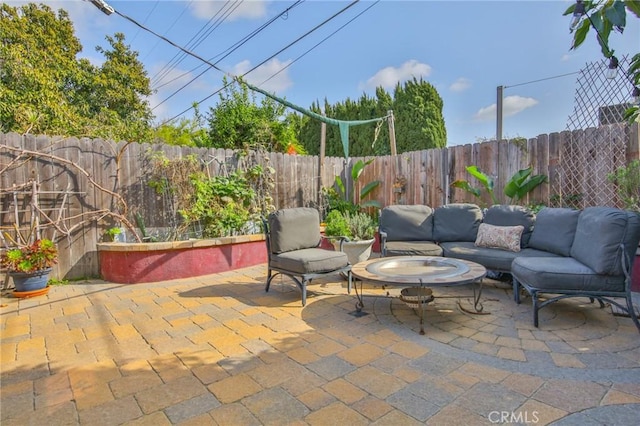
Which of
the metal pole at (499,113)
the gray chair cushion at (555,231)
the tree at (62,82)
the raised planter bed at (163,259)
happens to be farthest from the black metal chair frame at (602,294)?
the tree at (62,82)

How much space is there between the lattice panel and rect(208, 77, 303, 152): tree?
17.8ft

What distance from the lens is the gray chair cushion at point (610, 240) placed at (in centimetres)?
284

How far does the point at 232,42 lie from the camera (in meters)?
7.84

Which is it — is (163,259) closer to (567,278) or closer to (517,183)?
(567,278)

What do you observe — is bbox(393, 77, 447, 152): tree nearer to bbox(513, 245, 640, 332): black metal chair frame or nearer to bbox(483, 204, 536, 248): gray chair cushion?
bbox(483, 204, 536, 248): gray chair cushion

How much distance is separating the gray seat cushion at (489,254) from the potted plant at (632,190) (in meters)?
1.04

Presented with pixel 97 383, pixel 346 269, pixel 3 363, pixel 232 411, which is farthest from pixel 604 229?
pixel 3 363

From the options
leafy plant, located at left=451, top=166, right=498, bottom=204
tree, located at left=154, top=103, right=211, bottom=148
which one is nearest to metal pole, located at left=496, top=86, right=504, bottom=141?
leafy plant, located at left=451, top=166, right=498, bottom=204

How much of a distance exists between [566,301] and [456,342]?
1.79 meters

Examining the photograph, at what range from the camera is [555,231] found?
149 inches

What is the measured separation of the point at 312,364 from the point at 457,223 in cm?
334

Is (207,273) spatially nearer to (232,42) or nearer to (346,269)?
(346,269)

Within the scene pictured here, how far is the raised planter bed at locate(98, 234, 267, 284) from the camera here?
15.4ft

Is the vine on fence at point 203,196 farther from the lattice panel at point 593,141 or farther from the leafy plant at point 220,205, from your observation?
the lattice panel at point 593,141
